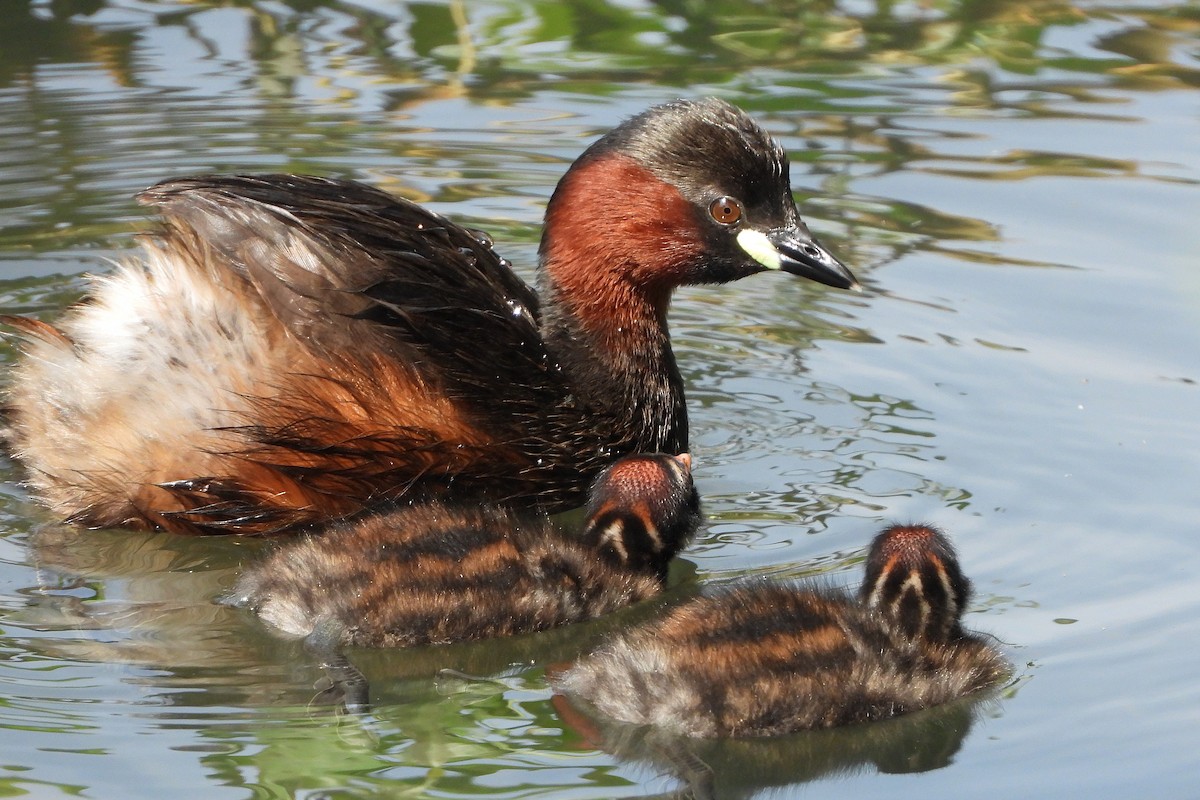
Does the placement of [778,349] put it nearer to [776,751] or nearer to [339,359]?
[339,359]

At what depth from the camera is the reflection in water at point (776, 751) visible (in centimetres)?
407

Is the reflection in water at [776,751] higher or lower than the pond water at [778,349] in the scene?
lower

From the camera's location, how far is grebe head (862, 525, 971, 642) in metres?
4.36

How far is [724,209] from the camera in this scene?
221 inches

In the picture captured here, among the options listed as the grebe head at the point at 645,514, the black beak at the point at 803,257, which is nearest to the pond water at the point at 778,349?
the grebe head at the point at 645,514

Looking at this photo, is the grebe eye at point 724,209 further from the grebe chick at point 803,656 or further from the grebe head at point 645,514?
the grebe chick at point 803,656

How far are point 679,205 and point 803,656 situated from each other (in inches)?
70.5

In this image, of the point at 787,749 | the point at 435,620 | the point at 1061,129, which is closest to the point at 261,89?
the point at 1061,129

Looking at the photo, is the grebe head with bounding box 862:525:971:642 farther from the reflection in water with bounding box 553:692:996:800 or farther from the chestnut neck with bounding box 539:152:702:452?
the chestnut neck with bounding box 539:152:702:452

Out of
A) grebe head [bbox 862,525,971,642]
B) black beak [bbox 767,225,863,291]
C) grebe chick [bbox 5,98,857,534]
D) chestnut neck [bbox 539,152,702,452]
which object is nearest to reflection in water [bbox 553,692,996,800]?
grebe head [bbox 862,525,971,642]

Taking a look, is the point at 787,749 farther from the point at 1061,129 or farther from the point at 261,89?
the point at 261,89

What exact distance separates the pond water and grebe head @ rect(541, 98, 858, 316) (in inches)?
23.0

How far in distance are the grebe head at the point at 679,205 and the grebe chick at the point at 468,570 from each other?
93cm

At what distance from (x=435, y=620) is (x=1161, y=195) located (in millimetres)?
4255
